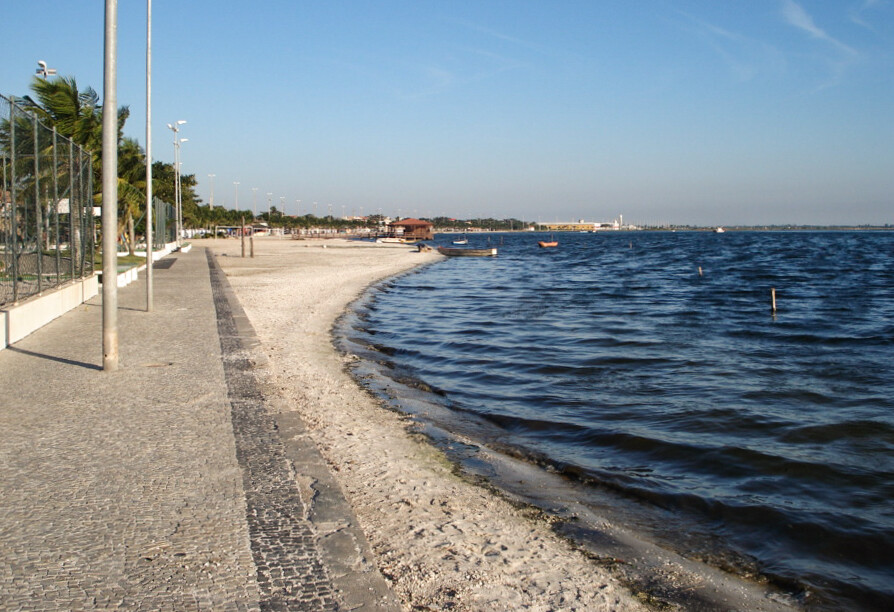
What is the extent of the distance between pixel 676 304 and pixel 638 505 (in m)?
20.1

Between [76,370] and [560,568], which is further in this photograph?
[76,370]

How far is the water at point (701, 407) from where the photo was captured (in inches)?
235

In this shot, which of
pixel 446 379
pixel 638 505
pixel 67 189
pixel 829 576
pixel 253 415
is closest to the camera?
pixel 829 576

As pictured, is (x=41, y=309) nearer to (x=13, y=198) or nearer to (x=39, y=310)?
(x=39, y=310)

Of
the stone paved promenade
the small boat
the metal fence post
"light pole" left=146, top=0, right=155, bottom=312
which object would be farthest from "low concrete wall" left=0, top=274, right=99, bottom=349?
the small boat

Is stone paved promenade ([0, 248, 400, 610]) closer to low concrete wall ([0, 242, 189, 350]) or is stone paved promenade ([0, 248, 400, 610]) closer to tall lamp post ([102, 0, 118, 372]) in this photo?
tall lamp post ([102, 0, 118, 372])

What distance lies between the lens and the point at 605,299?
27.0 meters

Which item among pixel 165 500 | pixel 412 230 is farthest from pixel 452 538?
pixel 412 230

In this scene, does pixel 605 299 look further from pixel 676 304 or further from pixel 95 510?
pixel 95 510

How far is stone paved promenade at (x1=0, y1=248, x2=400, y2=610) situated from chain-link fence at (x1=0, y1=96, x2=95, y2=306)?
250 centimetres

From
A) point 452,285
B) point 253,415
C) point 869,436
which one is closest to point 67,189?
point 253,415

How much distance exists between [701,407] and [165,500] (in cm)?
739

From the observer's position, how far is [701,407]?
33.1ft

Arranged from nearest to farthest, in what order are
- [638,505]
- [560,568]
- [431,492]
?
[560,568]
[431,492]
[638,505]
